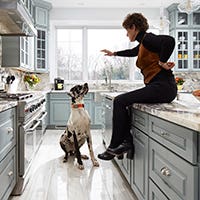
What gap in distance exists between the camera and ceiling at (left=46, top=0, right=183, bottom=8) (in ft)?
22.0

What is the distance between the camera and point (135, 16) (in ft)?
8.65

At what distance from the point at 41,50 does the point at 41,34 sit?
1.11ft

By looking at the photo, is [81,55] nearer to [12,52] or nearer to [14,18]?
[12,52]

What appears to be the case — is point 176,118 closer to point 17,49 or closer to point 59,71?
point 17,49

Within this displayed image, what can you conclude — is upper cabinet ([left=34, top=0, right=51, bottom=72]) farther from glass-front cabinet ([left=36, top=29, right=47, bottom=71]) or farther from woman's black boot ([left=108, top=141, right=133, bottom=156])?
woman's black boot ([left=108, top=141, right=133, bottom=156])

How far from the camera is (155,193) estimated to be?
1.88m

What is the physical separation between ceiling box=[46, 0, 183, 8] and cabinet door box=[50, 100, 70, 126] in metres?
2.12

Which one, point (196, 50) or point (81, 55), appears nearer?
point (196, 50)

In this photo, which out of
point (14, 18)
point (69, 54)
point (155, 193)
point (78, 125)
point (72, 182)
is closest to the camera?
point (155, 193)

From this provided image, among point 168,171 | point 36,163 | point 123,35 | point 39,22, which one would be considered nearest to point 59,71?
point 39,22

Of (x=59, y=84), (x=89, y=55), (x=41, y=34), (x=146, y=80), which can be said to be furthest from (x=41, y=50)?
(x=146, y=80)

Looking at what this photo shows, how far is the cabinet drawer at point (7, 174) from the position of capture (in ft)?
7.07

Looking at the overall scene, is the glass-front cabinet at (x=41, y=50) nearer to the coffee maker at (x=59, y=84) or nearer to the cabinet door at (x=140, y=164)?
the coffee maker at (x=59, y=84)

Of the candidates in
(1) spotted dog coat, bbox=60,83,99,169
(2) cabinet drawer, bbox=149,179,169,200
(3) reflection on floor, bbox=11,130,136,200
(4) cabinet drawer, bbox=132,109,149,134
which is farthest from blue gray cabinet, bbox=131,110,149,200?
(1) spotted dog coat, bbox=60,83,99,169
